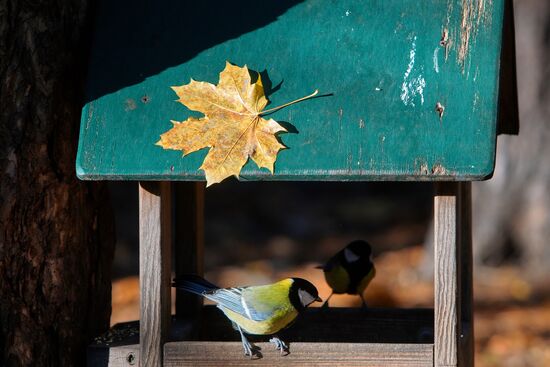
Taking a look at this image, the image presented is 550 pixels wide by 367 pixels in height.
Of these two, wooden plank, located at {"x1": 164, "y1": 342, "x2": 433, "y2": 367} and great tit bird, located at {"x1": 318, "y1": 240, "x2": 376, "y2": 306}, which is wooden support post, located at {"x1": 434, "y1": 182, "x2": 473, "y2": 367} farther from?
great tit bird, located at {"x1": 318, "y1": 240, "x2": 376, "y2": 306}

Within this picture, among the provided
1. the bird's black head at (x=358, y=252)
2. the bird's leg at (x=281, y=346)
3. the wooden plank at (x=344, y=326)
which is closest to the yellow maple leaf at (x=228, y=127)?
the bird's leg at (x=281, y=346)

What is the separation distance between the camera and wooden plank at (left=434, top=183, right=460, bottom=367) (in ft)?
9.43

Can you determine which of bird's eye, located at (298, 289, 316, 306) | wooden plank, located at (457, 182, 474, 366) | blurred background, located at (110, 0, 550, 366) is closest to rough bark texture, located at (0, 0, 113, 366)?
bird's eye, located at (298, 289, 316, 306)

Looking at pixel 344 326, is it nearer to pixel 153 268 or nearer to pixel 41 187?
pixel 153 268

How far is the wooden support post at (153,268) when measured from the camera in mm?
2955

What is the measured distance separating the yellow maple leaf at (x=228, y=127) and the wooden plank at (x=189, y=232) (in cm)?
83

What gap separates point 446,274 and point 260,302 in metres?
0.63

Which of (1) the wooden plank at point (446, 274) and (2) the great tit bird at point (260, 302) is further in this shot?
(2) the great tit bird at point (260, 302)

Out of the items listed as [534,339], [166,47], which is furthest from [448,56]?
[534,339]

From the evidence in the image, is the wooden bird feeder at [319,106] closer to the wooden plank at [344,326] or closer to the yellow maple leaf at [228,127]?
the yellow maple leaf at [228,127]

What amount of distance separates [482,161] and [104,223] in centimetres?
142

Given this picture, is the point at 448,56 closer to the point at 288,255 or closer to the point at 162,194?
the point at 162,194

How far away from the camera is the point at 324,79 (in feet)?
9.53

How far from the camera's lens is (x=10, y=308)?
10.0ft
